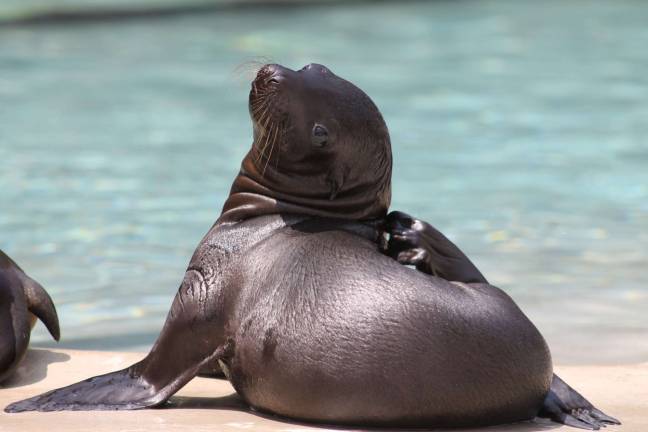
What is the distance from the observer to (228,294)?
15.6 feet

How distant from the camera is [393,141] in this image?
12156 millimetres

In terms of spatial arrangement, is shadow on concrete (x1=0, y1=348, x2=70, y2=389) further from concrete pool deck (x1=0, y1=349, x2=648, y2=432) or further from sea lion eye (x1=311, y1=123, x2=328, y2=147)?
sea lion eye (x1=311, y1=123, x2=328, y2=147)

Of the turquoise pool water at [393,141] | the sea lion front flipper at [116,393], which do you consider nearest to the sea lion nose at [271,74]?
the sea lion front flipper at [116,393]

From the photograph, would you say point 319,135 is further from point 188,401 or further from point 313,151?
point 188,401

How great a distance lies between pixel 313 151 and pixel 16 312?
1.53 metres

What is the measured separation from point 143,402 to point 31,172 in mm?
6338

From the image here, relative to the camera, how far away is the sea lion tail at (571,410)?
15.3ft

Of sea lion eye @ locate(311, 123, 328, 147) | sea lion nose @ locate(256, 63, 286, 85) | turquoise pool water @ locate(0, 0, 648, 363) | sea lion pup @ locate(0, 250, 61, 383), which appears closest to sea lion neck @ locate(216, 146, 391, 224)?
sea lion eye @ locate(311, 123, 328, 147)

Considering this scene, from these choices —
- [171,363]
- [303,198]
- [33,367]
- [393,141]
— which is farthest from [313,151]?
[393,141]

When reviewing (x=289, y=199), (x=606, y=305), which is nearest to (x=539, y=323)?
(x=606, y=305)

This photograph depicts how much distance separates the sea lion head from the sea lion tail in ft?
2.91

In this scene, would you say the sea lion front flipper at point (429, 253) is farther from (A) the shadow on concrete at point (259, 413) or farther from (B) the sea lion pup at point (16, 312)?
(B) the sea lion pup at point (16, 312)

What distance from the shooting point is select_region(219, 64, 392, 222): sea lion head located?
4879 millimetres

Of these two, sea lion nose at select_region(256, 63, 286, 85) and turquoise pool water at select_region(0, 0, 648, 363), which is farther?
turquoise pool water at select_region(0, 0, 648, 363)
